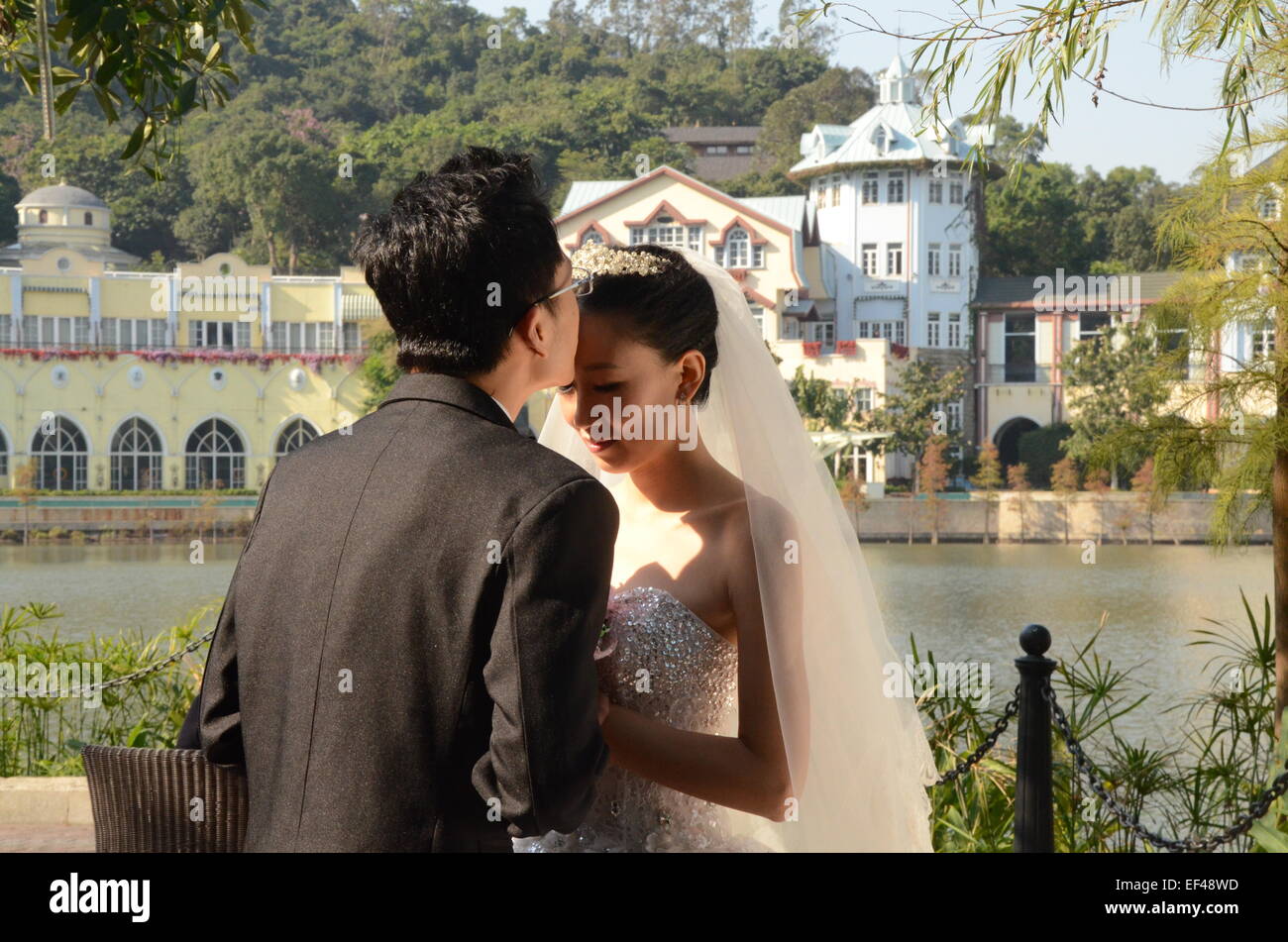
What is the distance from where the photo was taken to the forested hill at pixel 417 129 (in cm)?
4550

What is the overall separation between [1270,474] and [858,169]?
126 feet

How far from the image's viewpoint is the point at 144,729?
474cm

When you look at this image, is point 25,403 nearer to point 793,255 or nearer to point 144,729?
point 793,255

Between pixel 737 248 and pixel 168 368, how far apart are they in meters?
15.1

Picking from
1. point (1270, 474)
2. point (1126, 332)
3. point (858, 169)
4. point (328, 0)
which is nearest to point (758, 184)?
point (858, 169)

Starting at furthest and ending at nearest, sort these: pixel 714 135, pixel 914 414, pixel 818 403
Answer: pixel 714 135, pixel 914 414, pixel 818 403

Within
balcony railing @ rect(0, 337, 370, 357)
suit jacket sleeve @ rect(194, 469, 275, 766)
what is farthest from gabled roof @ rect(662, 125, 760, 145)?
suit jacket sleeve @ rect(194, 469, 275, 766)

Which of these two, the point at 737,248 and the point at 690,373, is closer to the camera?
the point at 690,373

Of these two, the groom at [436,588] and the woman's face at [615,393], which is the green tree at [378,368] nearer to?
the woman's face at [615,393]

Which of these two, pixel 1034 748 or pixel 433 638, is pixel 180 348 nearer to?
pixel 1034 748

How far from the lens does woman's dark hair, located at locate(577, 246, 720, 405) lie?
6.27 ft

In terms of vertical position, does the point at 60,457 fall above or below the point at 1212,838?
above

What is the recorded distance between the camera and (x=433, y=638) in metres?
1.34

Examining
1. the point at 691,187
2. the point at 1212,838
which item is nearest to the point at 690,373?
the point at 1212,838
